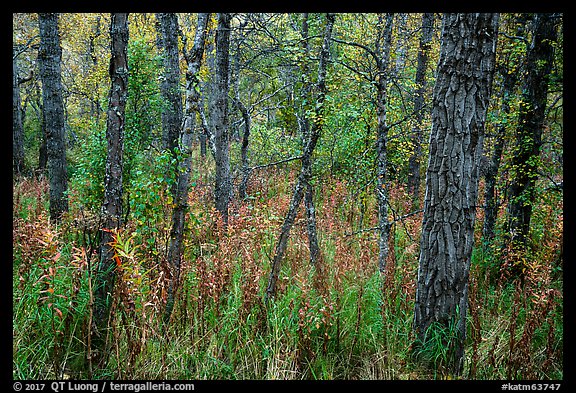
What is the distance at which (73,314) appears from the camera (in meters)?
3.66

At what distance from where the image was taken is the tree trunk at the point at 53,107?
7.03m

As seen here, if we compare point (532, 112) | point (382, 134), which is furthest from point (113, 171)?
point (532, 112)

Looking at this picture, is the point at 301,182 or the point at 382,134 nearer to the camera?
the point at 301,182

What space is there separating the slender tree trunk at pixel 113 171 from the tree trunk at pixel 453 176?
119 inches

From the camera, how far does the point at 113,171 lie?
12.9ft

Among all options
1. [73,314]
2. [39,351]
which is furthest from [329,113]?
[39,351]

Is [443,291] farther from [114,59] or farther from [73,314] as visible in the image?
[114,59]

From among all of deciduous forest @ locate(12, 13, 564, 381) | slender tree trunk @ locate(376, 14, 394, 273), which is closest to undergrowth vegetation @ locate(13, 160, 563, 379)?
deciduous forest @ locate(12, 13, 564, 381)

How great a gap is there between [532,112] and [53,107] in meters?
8.41

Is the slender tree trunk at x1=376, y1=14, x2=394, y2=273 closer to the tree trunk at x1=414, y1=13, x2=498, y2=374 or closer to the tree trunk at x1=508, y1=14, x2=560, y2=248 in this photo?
the tree trunk at x1=414, y1=13, x2=498, y2=374

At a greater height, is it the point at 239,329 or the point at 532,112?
A: the point at 532,112

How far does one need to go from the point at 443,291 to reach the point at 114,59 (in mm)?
3902

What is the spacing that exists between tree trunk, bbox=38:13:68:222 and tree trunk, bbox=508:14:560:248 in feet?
25.8

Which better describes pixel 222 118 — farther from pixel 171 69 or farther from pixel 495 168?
pixel 495 168
